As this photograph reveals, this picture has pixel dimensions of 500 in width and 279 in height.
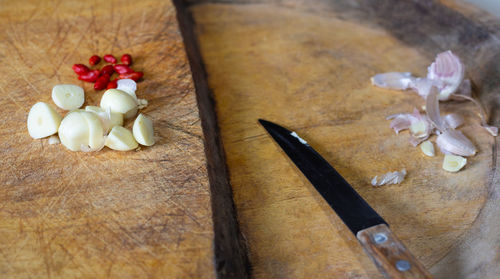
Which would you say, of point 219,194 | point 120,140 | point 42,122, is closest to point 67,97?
point 42,122

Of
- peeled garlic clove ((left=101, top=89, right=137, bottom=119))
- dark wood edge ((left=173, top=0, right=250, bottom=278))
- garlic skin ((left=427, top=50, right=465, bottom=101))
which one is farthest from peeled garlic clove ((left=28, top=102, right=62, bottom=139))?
garlic skin ((left=427, top=50, right=465, bottom=101))

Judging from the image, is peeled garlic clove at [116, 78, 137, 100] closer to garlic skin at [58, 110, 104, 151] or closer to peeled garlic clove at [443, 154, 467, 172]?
garlic skin at [58, 110, 104, 151]

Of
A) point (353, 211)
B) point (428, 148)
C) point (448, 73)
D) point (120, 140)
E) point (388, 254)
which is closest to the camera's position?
point (388, 254)

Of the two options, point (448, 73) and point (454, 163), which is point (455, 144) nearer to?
point (454, 163)

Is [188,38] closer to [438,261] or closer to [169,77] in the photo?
[169,77]

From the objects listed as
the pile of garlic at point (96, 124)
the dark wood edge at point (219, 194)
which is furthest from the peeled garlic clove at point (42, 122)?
the dark wood edge at point (219, 194)

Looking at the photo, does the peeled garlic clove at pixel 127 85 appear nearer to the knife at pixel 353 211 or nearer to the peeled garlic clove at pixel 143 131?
→ the peeled garlic clove at pixel 143 131

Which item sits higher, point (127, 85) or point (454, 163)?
point (127, 85)
